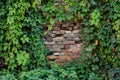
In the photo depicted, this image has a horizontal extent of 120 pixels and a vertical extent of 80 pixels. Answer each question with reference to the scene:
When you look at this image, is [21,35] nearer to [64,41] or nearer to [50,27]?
[50,27]

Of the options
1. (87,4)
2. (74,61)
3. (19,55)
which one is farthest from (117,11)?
(19,55)

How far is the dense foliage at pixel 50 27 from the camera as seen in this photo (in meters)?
4.59

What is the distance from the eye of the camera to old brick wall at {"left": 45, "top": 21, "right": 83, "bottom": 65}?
4.95 m

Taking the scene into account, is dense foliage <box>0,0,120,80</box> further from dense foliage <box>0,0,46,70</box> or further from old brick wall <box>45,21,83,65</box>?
old brick wall <box>45,21,83,65</box>

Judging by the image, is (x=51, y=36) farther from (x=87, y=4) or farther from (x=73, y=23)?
(x=87, y=4)

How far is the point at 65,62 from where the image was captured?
4.99m

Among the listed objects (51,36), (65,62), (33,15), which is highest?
(33,15)

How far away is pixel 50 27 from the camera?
15.8ft

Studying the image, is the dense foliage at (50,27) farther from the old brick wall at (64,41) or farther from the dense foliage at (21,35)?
the old brick wall at (64,41)

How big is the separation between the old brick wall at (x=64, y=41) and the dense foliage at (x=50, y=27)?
5.2 inches

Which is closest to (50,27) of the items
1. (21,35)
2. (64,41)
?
(64,41)

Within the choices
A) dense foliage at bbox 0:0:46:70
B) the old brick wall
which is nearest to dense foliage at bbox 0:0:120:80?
dense foliage at bbox 0:0:46:70

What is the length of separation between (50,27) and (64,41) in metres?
0.38

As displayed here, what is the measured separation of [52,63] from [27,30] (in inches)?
28.2
